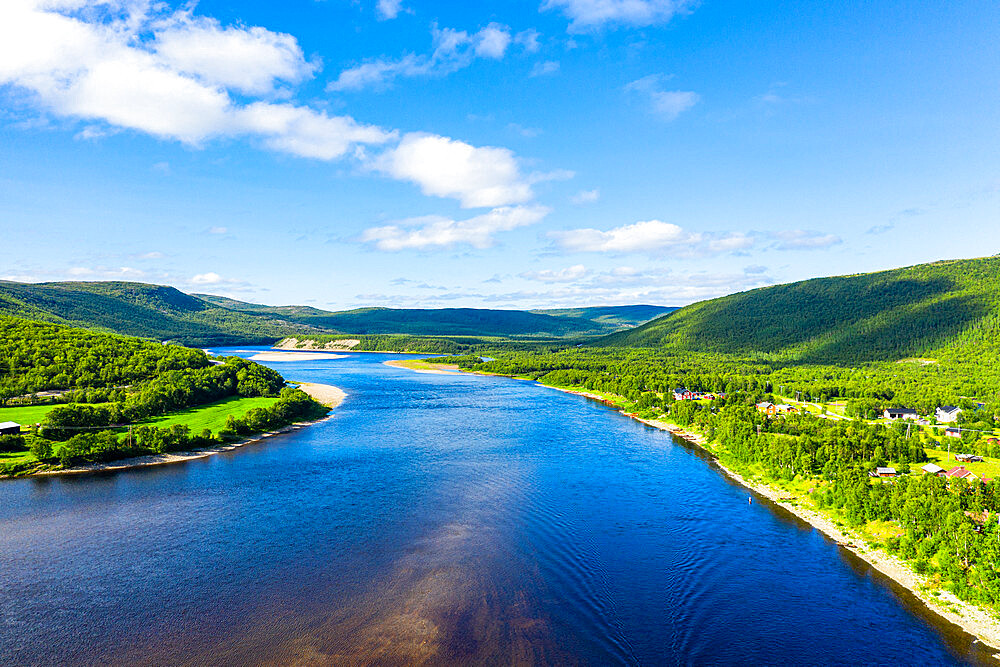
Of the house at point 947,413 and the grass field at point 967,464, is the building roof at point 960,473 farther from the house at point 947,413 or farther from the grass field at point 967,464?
the house at point 947,413

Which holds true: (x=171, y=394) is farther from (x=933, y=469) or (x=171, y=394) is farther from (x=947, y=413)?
(x=947, y=413)

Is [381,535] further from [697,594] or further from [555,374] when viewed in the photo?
[555,374]

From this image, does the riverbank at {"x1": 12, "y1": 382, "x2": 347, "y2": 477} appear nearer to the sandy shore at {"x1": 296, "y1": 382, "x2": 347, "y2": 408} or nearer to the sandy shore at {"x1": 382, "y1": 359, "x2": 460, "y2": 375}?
the sandy shore at {"x1": 296, "y1": 382, "x2": 347, "y2": 408}

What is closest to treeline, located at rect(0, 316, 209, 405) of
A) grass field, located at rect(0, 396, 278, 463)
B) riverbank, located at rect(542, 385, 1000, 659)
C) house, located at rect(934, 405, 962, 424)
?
grass field, located at rect(0, 396, 278, 463)

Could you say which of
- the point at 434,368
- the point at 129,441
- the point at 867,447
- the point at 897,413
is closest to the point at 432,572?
the point at 129,441

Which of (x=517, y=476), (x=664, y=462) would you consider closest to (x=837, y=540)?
(x=664, y=462)

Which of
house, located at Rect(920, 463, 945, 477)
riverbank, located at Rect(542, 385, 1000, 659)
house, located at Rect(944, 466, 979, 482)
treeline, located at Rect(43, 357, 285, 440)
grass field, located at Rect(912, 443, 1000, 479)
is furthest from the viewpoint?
treeline, located at Rect(43, 357, 285, 440)

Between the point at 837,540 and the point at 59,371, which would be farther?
the point at 59,371
